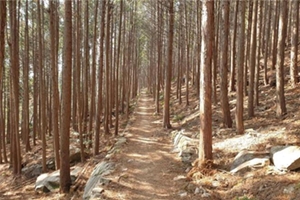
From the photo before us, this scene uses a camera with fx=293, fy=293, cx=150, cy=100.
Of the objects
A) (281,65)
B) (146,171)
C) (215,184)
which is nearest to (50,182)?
(146,171)

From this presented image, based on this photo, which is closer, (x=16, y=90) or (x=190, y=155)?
(x=190, y=155)

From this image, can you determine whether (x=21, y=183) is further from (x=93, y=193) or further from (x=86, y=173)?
(x=93, y=193)

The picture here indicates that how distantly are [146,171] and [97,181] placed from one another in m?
1.46

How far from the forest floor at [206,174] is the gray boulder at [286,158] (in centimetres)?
14

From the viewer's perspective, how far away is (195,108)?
696 inches

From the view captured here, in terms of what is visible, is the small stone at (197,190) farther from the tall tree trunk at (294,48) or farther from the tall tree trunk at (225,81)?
the tall tree trunk at (294,48)

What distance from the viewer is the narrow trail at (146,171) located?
6973mm

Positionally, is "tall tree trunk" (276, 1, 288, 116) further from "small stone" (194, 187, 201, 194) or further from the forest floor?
"small stone" (194, 187, 201, 194)

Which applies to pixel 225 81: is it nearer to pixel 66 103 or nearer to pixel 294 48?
pixel 294 48

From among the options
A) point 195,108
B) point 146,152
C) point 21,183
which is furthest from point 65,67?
point 195,108

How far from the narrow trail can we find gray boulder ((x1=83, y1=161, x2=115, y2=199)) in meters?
0.21

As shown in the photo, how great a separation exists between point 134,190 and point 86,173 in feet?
12.1

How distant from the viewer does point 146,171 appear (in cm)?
862

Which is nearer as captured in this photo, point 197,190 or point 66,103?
point 197,190
